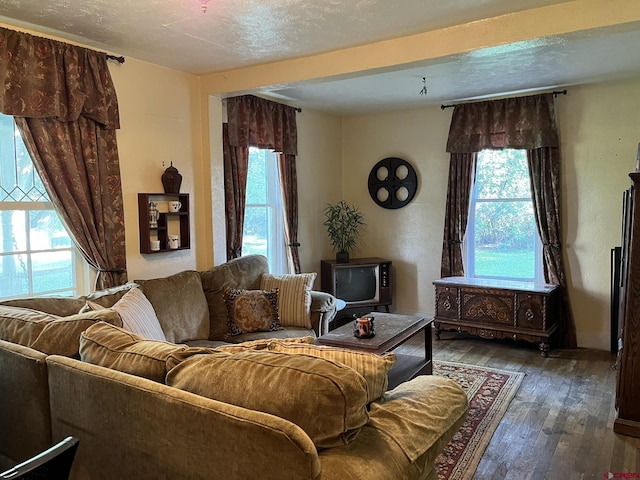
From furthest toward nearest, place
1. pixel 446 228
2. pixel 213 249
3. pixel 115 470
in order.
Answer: pixel 446 228, pixel 213 249, pixel 115 470

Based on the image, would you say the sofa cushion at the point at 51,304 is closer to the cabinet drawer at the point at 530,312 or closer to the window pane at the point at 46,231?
the window pane at the point at 46,231

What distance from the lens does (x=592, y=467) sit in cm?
265

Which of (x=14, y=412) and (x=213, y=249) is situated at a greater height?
(x=213, y=249)

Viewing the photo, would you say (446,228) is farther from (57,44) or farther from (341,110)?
(57,44)

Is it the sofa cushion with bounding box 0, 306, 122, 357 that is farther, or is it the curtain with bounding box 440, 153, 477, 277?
the curtain with bounding box 440, 153, 477, 277

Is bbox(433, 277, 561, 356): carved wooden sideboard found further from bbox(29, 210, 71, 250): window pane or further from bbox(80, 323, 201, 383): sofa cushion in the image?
bbox(80, 323, 201, 383): sofa cushion

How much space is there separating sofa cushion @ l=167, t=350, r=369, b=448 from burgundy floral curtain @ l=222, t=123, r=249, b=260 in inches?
114

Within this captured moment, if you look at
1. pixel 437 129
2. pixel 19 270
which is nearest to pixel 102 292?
pixel 19 270

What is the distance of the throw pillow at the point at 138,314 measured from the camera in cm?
265

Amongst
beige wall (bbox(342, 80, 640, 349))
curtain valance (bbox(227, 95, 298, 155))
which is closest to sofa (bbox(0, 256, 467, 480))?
curtain valance (bbox(227, 95, 298, 155))

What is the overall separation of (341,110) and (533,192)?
7.43 ft

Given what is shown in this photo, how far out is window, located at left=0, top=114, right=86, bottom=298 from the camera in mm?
3018

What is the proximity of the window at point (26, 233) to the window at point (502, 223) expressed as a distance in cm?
395

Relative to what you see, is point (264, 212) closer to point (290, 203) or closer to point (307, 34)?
point (290, 203)
